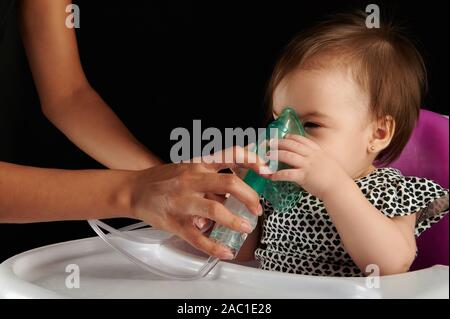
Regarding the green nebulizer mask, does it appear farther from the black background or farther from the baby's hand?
the black background

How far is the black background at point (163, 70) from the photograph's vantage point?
1607 millimetres

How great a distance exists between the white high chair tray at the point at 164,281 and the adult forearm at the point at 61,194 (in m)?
0.09

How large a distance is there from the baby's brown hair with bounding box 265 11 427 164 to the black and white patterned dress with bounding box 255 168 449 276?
0.36ft

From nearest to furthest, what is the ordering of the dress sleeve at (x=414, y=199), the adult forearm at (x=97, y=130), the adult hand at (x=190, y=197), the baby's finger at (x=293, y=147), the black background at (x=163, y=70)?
the adult hand at (x=190, y=197) → the baby's finger at (x=293, y=147) → the dress sleeve at (x=414, y=199) → the adult forearm at (x=97, y=130) → the black background at (x=163, y=70)

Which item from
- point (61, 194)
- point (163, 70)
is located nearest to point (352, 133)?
point (61, 194)

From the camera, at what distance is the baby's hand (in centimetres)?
98

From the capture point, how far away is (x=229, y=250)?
964mm

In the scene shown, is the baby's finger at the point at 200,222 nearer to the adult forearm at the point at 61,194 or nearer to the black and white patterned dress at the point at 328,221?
the adult forearm at the point at 61,194

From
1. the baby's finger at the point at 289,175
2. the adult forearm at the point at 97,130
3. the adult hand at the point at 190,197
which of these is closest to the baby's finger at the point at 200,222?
the adult hand at the point at 190,197

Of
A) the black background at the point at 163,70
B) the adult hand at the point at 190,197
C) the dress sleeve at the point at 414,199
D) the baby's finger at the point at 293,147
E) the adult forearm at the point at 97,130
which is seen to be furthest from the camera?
the black background at the point at 163,70

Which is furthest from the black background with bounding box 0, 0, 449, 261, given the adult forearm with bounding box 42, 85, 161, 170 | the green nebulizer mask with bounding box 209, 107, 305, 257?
the green nebulizer mask with bounding box 209, 107, 305, 257

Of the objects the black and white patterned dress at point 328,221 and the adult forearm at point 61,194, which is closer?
the adult forearm at point 61,194
